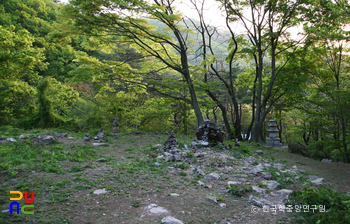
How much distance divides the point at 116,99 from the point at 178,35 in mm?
5513

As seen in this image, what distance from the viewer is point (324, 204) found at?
2594 mm

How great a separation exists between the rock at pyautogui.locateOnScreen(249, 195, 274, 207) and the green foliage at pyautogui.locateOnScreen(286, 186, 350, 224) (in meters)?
0.31

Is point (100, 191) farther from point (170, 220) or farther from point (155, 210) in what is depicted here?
point (170, 220)

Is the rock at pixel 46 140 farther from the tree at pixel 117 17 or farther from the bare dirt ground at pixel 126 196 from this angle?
the tree at pixel 117 17

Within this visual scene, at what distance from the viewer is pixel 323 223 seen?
221 centimetres

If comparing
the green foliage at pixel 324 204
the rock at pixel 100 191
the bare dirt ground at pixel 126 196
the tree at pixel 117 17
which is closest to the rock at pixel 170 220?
the bare dirt ground at pixel 126 196

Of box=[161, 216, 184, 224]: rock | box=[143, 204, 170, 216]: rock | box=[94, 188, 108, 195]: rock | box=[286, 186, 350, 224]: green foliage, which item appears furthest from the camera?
box=[94, 188, 108, 195]: rock

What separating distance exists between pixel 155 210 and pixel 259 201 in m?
1.77

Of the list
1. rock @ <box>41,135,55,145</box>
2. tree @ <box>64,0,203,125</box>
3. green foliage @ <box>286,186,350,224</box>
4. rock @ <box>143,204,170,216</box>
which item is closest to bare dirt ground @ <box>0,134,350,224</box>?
rock @ <box>143,204,170,216</box>

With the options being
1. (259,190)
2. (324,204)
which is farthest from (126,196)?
(324,204)

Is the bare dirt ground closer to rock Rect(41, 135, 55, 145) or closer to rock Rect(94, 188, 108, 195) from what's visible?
rock Rect(94, 188, 108, 195)

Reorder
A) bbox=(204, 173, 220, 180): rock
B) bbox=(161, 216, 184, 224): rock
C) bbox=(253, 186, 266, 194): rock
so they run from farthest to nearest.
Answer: bbox=(204, 173, 220, 180): rock → bbox=(253, 186, 266, 194): rock → bbox=(161, 216, 184, 224): rock

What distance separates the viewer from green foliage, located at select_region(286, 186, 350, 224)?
220 cm

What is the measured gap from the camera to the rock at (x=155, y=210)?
99.9 inches
